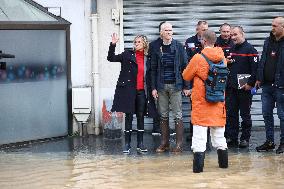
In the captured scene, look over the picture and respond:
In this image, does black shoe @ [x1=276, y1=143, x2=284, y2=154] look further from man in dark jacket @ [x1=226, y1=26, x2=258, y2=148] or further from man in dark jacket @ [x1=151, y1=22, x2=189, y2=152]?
man in dark jacket @ [x1=151, y1=22, x2=189, y2=152]

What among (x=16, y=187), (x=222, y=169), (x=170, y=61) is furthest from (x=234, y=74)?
(x=16, y=187)

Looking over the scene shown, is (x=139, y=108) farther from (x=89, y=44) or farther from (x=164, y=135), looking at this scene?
(x=89, y=44)

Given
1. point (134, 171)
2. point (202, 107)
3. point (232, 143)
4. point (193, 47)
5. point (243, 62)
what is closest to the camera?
point (202, 107)

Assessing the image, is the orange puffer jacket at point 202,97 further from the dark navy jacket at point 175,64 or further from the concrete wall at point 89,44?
the concrete wall at point 89,44

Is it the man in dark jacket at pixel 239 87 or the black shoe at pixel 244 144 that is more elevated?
the man in dark jacket at pixel 239 87

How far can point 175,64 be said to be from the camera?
32.4ft

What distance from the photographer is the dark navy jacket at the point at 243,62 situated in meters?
10.2

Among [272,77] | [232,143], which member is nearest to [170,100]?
[232,143]

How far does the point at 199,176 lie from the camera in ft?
27.2

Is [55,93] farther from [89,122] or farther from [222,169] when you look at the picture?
[222,169]

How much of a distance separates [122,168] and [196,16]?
4358mm

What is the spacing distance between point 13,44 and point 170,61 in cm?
292

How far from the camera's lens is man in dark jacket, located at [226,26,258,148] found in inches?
402

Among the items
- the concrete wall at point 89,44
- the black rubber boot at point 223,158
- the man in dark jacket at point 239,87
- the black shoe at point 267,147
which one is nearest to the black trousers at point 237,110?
the man in dark jacket at point 239,87
